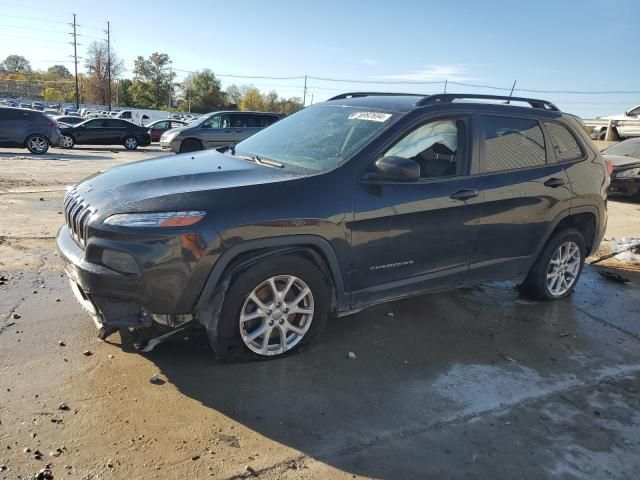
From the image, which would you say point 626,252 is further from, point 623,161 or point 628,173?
point 623,161

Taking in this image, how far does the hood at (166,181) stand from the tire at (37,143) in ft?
51.7

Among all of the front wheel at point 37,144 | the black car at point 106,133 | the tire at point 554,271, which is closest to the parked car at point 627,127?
the tire at point 554,271

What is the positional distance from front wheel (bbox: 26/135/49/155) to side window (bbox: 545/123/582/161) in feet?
56.8

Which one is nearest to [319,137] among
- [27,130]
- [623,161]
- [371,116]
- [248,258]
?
[371,116]

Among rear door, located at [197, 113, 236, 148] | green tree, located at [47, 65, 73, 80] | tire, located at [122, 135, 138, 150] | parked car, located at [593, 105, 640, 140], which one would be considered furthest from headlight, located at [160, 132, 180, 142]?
green tree, located at [47, 65, 73, 80]

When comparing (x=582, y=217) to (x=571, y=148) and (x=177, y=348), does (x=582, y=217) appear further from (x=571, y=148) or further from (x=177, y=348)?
(x=177, y=348)

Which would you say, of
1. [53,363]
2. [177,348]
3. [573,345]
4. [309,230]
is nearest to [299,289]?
[309,230]

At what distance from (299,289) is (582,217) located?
3315 mm

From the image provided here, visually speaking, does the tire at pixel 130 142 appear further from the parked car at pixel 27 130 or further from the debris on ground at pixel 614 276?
the debris on ground at pixel 614 276

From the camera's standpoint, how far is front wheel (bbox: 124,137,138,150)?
23.0 meters

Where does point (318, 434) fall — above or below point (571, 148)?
below

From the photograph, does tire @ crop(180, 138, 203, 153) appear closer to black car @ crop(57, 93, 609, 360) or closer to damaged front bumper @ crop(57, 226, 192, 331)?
black car @ crop(57, 93, 609, 360)

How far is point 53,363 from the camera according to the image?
11.2 feet

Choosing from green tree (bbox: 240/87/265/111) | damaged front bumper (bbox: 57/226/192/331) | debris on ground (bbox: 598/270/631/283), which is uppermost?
green tree (bbox: 240/87/265/111)
